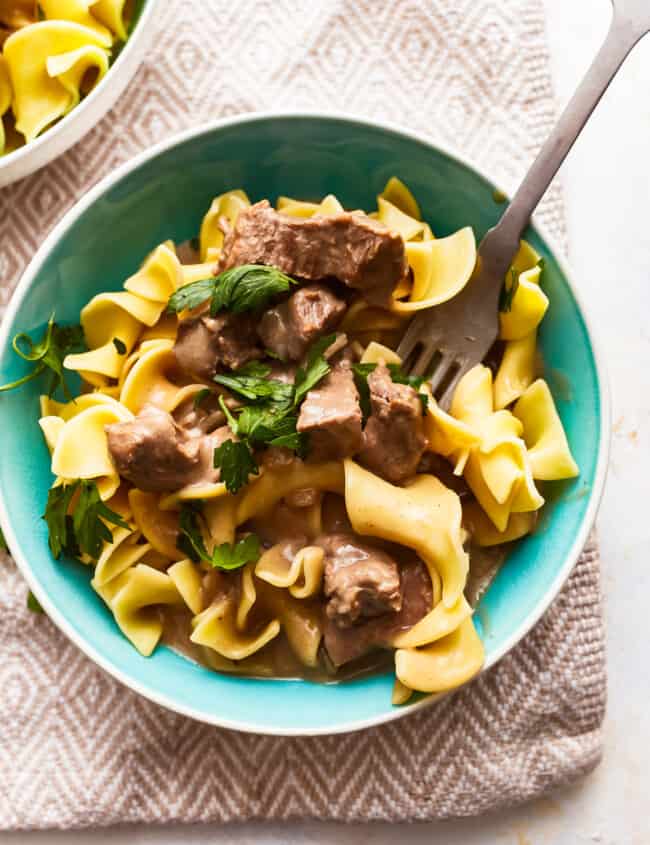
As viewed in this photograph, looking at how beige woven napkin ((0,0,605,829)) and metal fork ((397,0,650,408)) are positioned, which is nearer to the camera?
metal fork ((397,0,650,408))

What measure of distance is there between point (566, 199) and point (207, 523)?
199 centimetres

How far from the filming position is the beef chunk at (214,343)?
3127 millimetres

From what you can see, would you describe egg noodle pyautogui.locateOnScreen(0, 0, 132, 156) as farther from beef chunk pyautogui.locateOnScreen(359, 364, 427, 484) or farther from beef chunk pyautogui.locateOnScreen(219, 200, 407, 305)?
beef chunk pyautogui.locateOnScreen(359, 364, 427, 484)

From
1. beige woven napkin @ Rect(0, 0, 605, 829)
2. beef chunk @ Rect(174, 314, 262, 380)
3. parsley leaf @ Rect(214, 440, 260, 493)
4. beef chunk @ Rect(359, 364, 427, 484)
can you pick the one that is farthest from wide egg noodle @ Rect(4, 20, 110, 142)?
beef chunk @ Rect(359, 364, 427, 484)

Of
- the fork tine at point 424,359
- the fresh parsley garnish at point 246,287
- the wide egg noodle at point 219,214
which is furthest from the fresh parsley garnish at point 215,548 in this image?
the wide egg noodle at point 219,214

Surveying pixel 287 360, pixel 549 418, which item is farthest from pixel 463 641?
pixel 287 360

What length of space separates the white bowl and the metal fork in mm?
1373

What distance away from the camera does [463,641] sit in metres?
3.08

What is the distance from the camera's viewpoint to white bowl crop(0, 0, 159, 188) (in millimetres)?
3383

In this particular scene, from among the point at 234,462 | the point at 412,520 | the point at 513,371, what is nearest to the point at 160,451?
the point at 234,462

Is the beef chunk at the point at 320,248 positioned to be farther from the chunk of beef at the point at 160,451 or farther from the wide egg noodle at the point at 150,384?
the chunk of beef at the point at 160,451

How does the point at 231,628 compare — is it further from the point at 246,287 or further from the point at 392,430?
the point at 246,287

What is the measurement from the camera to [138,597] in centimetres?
324

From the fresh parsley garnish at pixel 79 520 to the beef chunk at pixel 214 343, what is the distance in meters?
0.52
